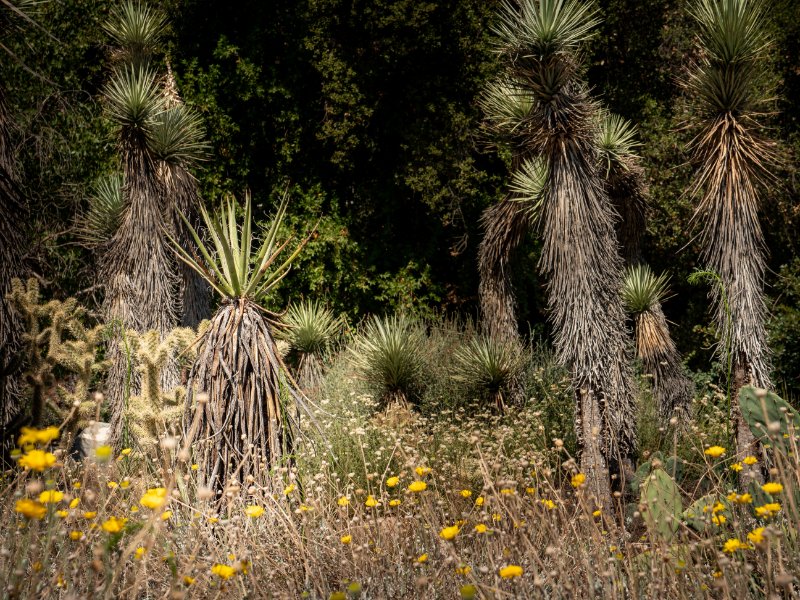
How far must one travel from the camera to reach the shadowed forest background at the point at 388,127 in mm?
11273

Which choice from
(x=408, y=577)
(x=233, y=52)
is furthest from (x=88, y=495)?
(x=233, y=52)

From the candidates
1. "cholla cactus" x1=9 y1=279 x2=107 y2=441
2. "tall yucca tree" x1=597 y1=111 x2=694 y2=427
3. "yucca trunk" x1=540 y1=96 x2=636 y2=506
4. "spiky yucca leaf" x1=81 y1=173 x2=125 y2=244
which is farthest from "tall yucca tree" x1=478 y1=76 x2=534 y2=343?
"cholla cactus" x1=9 y1=279 x2=107 y2=441

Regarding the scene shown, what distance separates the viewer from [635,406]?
21.4ft

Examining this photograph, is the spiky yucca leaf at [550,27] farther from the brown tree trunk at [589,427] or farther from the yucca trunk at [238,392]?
the yucca trunk at [238,392]

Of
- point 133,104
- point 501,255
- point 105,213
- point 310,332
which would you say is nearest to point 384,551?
point 501,255

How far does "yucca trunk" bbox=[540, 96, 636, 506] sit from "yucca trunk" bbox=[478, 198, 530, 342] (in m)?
2.12

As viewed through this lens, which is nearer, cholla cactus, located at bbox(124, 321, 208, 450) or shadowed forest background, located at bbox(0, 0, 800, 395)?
cholla cactus, located at bbox(124, 321, 208, 450)

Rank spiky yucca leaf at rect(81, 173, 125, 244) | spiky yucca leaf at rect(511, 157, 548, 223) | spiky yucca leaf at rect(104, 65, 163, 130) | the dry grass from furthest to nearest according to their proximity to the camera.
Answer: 1. spiky yucca leaf at rect(81, 173, 125, 244)
2. spiky yucca leaf at rect(104, 65, 163, 130)
3. spiky yucca leaf at rect(511, 157, 548, 223)
4. the dry grass

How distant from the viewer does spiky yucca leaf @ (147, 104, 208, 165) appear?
805 cm

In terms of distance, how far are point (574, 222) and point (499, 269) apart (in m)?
2.60

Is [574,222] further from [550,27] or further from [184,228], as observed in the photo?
[184,228]

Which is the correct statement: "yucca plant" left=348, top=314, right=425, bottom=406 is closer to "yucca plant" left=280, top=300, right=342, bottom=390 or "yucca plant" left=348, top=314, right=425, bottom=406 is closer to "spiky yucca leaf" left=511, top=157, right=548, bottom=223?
"yucca plant" left=280, top=300, right=342, bottom=390

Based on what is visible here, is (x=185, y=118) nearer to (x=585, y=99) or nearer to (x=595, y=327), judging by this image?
(x=585, y=99)

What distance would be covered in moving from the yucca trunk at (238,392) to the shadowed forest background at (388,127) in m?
7.23
